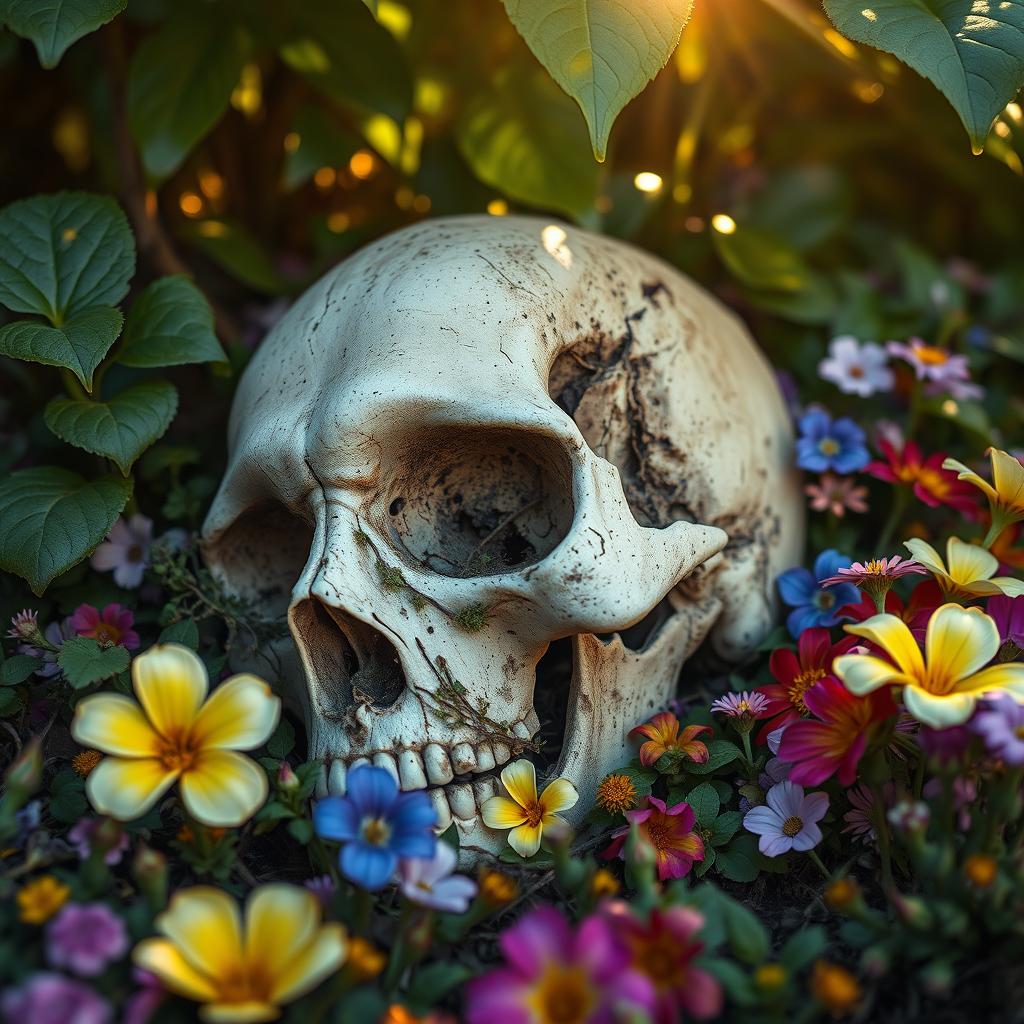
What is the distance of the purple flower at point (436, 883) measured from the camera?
3.16 ft

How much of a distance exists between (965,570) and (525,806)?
0.59 meters

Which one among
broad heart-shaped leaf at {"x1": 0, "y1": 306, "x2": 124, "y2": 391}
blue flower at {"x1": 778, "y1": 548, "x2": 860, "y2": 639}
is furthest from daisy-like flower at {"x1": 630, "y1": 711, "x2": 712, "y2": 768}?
broad heart-shaped leaf at {"x1": 0, "y1": 306, "x2": 124, "y2": 391}

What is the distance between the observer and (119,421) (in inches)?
52.2

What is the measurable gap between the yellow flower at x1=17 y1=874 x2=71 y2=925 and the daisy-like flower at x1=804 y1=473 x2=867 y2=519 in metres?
1.11

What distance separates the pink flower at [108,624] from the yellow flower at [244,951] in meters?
0.51

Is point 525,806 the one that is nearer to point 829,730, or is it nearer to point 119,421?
point 829,730

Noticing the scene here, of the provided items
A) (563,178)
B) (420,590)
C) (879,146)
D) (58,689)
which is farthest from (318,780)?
(879,146)

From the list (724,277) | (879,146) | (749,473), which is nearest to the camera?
(749,473)

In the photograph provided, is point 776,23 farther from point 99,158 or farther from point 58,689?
point 58,689

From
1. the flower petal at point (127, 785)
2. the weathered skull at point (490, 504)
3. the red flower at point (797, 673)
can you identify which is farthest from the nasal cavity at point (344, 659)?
the red flower at point (797, 673)

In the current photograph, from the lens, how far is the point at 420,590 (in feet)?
3.96

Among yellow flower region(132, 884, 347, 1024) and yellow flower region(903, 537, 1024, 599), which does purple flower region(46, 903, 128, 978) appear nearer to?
yellow flower region(132, 884, 347, 1024)

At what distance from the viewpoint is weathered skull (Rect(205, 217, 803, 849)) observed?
117 cm

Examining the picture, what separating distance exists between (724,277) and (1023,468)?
105 cm
